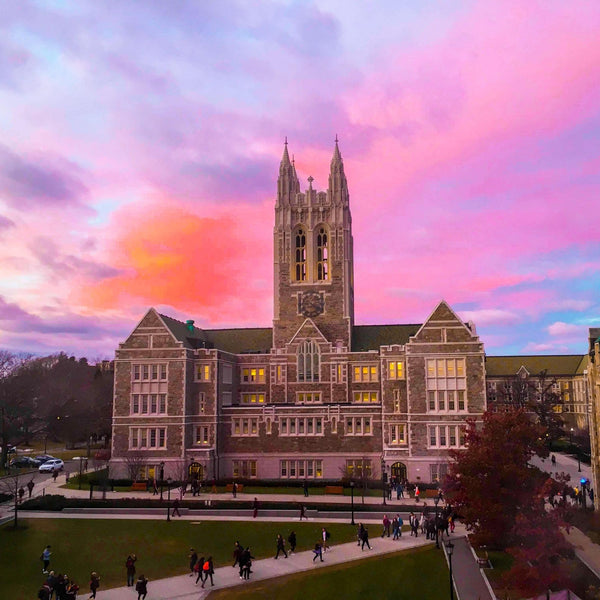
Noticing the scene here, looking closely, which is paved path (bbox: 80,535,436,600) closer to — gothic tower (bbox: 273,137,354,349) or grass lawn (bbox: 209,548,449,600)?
grass lawn (bbox: 209,548,449,600)

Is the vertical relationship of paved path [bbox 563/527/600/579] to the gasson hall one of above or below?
below

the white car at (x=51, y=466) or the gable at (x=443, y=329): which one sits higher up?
the gable at (x=443, y=329)

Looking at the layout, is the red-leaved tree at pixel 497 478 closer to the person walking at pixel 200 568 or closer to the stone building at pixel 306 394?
the person walking at pixel 200 568

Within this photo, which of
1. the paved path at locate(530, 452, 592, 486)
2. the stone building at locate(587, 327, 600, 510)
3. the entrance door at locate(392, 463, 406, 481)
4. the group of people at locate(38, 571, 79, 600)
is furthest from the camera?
the paved path at locate(530, 452, 592, 486)

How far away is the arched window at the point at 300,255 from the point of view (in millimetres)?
82688

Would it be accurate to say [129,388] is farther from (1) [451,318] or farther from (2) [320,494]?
(1) [451,318]

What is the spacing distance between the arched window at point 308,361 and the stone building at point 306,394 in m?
0.13

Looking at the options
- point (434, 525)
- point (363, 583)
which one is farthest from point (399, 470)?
point (363, 583)

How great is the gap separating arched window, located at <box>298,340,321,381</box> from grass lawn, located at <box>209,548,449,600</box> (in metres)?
40.4

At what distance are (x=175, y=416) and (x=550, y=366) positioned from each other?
315 feet

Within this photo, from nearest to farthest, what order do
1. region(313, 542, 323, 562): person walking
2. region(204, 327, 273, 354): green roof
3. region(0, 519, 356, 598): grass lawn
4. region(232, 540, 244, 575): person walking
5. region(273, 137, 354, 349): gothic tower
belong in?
region(232, 540, 244, 575): person walking < region(0, 519, 356, 598): grass lawn < region(313, 542, 323, 562): person walking < region(273, 137, 354, 349): gothic tower < region(204, 327, 273, 354): green roof

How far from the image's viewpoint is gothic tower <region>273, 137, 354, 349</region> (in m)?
79.9

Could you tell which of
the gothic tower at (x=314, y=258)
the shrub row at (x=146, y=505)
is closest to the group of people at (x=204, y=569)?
the shrub row at (x=146, y=505)

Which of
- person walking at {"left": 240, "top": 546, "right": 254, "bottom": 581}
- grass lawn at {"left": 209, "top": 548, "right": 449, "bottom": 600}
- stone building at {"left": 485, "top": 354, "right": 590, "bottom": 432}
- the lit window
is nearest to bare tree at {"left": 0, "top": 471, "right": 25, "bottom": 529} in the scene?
person walking at {"left": 240, "top": 546, "right": 254, "bottom": 581}
